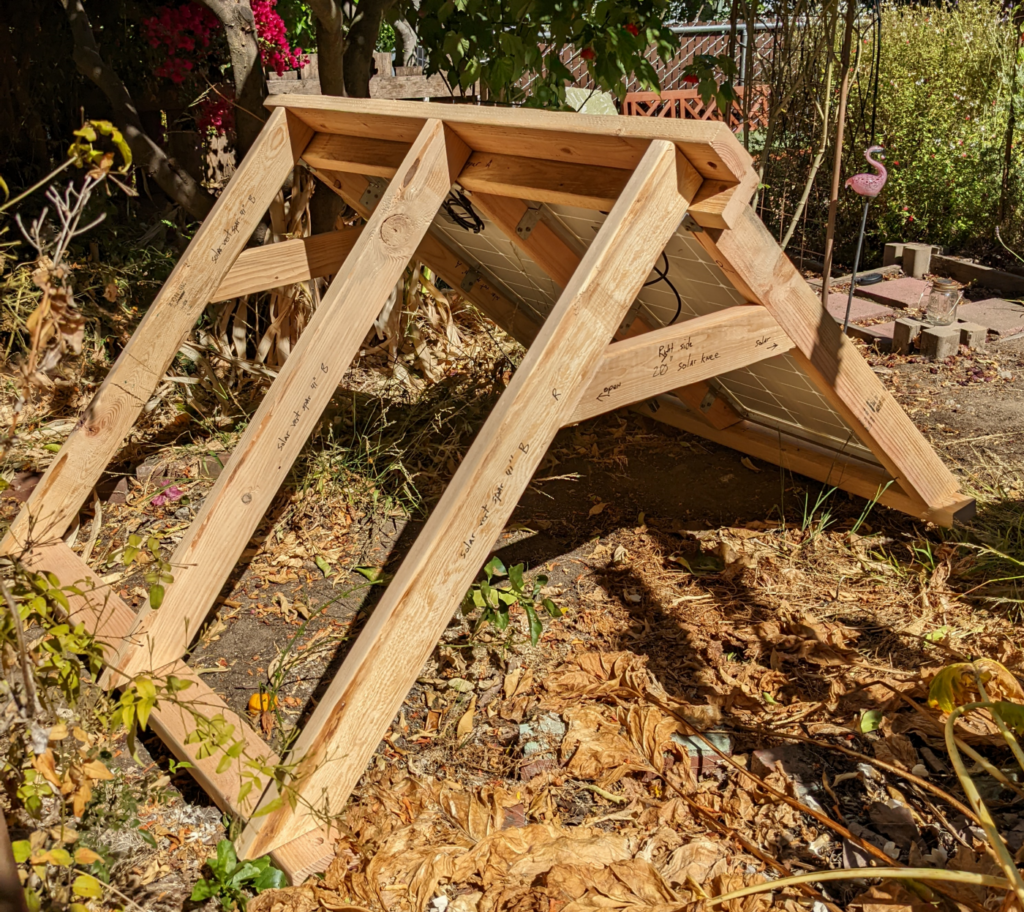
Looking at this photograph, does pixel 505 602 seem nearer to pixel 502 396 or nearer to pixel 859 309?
pixel 502 396

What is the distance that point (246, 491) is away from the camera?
2.20 meters

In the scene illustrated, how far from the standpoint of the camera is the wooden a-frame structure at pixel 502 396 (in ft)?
5.58

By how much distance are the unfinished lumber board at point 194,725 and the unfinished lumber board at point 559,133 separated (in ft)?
4.16

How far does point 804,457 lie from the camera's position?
3.02 meters

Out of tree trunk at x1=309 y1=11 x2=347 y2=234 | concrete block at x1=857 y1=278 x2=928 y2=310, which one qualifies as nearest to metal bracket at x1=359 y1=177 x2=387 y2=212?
tree trunk at x1=309 y1=11 x2=347 y2=234

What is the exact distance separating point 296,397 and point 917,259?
4718mm

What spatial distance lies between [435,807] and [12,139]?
15.7 feet

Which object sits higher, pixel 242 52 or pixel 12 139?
pixel 242 52

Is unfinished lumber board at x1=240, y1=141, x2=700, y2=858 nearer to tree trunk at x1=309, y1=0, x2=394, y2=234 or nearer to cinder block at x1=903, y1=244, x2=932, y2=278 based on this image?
tree trunk at x1=309, y1=0, x2=394, y2=234

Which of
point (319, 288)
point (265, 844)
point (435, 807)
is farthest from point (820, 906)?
point (319, 288)

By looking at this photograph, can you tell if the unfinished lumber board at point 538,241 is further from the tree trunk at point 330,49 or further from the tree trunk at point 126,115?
the tree trunk at point 126,115

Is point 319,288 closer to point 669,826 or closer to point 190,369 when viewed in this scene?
point 190,369

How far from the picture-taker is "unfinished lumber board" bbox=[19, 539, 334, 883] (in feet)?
5.58

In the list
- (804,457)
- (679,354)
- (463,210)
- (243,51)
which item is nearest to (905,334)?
(804,457)
